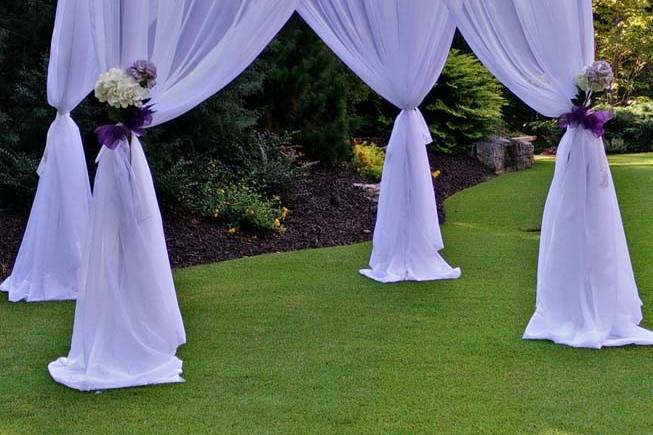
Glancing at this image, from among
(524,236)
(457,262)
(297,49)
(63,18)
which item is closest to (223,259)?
(457,262)

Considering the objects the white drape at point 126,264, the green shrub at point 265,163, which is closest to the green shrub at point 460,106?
the green shrub at point 265,163

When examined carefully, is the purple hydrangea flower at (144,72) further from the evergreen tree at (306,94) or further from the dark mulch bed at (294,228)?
the evergreen tree at (306,94)

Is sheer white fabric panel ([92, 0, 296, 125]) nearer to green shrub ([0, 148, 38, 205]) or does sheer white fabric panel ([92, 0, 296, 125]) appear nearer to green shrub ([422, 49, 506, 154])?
green shrub ([0, 148, 38, 205])

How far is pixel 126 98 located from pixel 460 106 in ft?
33.0

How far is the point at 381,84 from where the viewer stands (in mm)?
5863

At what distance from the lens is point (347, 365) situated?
410 cm

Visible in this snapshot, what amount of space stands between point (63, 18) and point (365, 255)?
332cm

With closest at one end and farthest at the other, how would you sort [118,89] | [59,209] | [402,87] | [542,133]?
[118,89]
[59,209]
[402,87]
[542,133]

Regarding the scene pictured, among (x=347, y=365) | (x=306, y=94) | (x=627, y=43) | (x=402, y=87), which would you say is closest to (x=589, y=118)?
(x=402, y=87)

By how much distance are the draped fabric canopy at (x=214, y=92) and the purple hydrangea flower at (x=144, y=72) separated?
244mm

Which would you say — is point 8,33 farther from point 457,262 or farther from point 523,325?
point 523,325

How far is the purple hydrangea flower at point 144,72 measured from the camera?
3838 millimetres

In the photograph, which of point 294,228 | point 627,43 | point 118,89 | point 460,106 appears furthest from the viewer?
point 627,43

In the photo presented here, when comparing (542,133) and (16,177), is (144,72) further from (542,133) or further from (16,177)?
(542,133)
